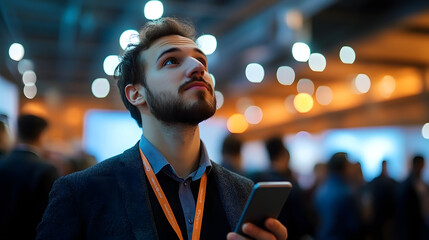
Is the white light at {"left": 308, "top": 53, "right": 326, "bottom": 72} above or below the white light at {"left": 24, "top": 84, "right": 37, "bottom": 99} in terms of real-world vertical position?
below

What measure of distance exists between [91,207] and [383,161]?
5.56m

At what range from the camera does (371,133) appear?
487 inches

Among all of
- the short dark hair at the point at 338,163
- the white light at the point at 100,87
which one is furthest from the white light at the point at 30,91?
the short dark hair at the point at 338,163

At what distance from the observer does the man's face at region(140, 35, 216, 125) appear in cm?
155

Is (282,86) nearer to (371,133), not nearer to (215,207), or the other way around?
(371,133)

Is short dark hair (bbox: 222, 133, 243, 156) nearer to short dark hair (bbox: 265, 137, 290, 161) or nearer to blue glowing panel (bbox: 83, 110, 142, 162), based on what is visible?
short dark hair (bbox: 265, 137, 290, 161)

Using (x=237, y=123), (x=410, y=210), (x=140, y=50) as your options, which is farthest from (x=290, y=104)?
(x=140, y=50)

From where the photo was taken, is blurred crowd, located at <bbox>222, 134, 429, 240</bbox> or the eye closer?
the eye

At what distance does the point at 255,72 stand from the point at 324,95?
3.13 metres

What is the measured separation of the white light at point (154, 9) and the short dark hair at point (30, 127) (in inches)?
155

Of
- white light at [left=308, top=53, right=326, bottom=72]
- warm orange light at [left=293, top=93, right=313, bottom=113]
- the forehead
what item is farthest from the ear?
warm orange light at [left=293, top=93, right=313, bottom=113]

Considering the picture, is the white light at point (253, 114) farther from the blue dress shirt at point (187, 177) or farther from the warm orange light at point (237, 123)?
the blue dress shirt at point (187, 177)

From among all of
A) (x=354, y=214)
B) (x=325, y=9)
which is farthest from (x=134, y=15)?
(x=354, y=214)

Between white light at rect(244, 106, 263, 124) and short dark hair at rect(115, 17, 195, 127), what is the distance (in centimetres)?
1640
